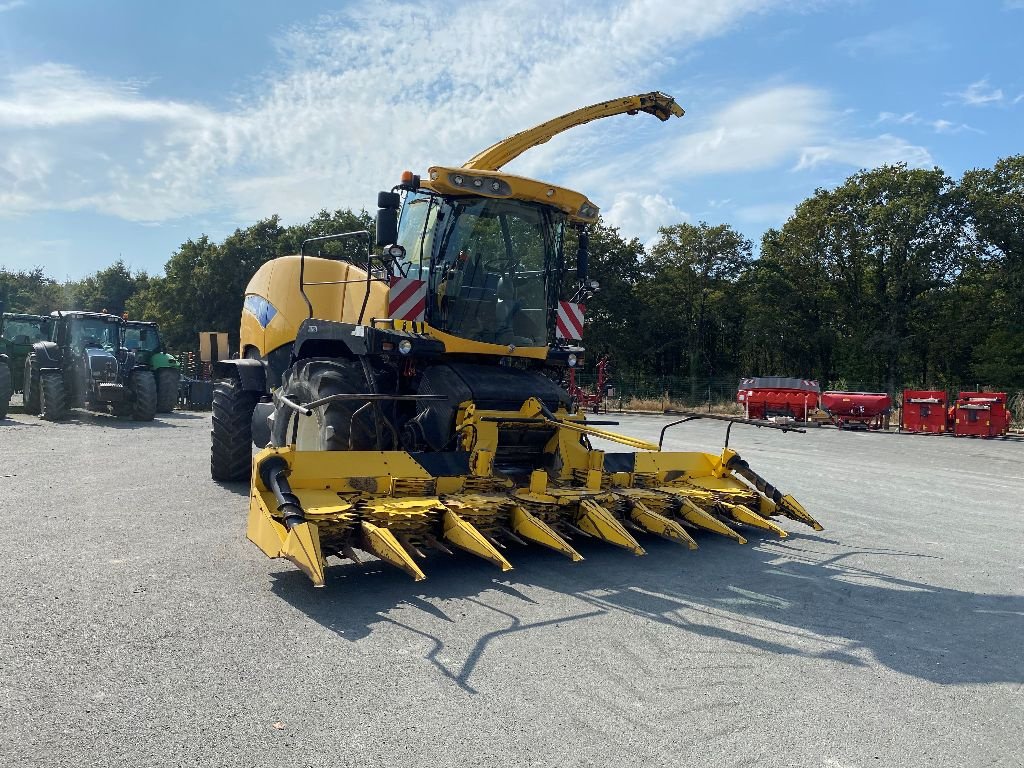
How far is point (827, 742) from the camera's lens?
316cm

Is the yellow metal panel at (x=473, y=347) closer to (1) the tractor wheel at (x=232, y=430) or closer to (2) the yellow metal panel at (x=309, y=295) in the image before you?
(2) the yellow metal panel at (x=309, y=295)

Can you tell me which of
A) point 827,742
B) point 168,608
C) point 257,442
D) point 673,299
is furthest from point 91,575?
point 673,299

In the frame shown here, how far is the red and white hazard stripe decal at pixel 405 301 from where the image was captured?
7000 mm

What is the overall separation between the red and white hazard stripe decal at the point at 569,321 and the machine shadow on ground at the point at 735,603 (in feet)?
8.48

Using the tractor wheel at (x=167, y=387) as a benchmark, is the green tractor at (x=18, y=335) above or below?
above

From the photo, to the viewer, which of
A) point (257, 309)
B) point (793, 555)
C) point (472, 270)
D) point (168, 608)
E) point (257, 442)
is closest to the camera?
point (168, 608)

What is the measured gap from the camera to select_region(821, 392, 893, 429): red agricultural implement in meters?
25.3

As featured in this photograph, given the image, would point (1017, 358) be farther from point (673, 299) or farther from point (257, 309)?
point (257, 309)

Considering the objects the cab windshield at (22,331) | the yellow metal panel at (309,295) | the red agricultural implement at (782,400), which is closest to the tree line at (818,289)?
the red agricultural implement at (782,400)

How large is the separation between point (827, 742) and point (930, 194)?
38376 mm

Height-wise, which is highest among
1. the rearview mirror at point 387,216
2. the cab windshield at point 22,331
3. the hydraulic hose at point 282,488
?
the rearview mirror at point 387,216

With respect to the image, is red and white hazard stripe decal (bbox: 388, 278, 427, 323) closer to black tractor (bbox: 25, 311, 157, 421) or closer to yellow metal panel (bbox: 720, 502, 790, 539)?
yellow metal panel (bbox: 720, 502, 790, 539)

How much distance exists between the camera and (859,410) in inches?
1002

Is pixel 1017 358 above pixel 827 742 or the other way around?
above
